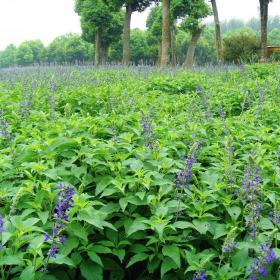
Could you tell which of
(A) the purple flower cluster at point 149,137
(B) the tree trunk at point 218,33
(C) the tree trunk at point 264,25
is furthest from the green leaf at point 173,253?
(B) the tree trunk at point 218,33

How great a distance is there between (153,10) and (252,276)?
184 ft

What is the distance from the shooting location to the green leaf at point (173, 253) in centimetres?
245

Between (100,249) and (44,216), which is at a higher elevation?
(44,216)

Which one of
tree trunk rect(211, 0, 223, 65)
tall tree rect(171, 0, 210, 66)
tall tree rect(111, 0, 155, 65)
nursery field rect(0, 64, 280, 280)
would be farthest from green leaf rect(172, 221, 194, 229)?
tall tree rect(171, 0, 210, 66)

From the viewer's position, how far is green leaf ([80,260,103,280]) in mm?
2525

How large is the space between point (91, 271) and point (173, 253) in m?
0.55

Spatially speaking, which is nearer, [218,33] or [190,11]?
[218,33]

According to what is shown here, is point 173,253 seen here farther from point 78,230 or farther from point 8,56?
point 8,56

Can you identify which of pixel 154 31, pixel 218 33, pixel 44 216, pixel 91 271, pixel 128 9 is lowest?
pixel 91 271

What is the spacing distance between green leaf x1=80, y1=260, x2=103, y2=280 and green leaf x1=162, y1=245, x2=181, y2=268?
45 cm

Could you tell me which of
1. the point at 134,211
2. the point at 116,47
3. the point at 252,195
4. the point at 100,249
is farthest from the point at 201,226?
the point at 116,47

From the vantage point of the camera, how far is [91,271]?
2.55m

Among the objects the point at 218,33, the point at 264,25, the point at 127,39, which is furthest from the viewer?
the point at 127,39

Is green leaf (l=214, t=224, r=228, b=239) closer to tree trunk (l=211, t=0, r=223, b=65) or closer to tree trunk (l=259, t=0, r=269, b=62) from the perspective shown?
tree trunk (l=259, t=0, r=269, b=62)
